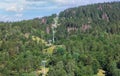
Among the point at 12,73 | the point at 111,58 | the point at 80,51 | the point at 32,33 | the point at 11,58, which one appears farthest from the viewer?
the point at 32,33

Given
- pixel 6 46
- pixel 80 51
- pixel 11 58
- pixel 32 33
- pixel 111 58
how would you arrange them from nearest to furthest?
pixel 111 58 < pixel 11 58 < pixel 80 51 < pixel 6 46 < pixel 32 33

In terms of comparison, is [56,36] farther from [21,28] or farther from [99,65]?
[99,65]

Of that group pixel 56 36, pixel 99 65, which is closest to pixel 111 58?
pixel 99 65

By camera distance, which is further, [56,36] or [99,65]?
[56,36]

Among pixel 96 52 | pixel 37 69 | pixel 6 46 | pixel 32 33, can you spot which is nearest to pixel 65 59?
pixel 37 69

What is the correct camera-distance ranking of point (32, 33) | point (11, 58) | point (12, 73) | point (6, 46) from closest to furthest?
1. point (12, 73)
2. point (11, 58)
3. point (6, 46)
4. point (32, 33)

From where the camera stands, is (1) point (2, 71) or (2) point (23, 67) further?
(2) point (23, 67)

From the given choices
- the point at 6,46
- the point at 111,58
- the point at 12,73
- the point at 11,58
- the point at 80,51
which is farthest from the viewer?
the point at 6,46

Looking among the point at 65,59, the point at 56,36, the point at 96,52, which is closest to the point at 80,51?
the point at 96,52

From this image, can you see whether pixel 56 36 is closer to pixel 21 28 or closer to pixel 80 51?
pixel 21 28
